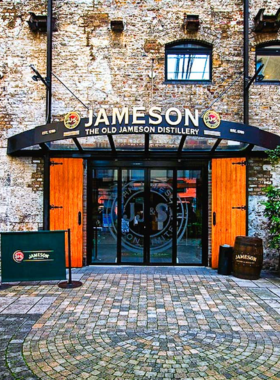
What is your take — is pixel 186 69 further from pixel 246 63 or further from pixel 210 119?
pixel 210 119

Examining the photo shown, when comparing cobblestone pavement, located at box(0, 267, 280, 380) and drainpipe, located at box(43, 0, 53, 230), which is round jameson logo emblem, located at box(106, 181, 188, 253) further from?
drainpipe, located at box(43, 0, 53, 230)

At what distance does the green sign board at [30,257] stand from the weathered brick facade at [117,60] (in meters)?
2.14

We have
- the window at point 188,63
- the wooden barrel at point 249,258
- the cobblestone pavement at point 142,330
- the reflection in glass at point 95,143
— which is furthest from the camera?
the window at point 188,63

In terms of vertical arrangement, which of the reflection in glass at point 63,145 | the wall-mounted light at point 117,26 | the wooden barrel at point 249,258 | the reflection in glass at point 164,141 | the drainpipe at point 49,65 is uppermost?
the wall-mounted light at point 117,26

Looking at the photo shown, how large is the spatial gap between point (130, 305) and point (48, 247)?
2.03 m

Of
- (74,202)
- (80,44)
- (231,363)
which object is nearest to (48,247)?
(74,202)

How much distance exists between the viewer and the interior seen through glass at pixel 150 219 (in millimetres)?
7715

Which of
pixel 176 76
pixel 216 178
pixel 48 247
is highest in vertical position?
pixel 176 76

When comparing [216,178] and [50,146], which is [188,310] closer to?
[216,178]

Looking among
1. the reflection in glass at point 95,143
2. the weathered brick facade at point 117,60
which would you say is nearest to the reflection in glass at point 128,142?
the reflection in glass at point 95,143

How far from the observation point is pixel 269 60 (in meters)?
7.83

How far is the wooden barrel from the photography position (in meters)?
6.50

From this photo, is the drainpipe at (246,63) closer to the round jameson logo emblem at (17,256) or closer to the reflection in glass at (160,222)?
the reflection in glass at (160,222)

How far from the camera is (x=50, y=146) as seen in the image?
7.42 m
